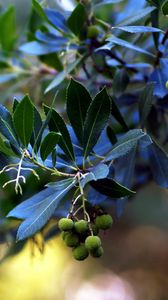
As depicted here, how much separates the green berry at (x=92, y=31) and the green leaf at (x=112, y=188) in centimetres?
29

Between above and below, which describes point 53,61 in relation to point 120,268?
above

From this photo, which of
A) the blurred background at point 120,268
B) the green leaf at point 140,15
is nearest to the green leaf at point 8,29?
the green leaf at point 140,15

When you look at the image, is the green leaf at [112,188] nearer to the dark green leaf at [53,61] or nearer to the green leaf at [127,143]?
the green leaf at [127,143]

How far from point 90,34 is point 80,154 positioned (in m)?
0.25

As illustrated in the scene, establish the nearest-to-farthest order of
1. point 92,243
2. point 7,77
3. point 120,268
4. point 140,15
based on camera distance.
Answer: point 92,243
point 140,15
point 7,77
point 120,268

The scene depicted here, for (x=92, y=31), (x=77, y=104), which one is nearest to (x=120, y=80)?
(x=92, y=31)

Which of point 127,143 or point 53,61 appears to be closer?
point 127,143

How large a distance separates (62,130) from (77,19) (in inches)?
10.1

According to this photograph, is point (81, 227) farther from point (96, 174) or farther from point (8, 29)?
point (8, 29)

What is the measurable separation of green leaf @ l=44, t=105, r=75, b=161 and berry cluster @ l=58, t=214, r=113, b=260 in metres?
0.09

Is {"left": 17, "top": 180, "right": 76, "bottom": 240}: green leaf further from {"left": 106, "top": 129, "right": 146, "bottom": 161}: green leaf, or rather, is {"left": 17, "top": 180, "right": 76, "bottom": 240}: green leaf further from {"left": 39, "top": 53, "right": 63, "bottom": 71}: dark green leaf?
{"left": 39, "top": 53, "right": 63, "bottom": 71}: dark green leaf

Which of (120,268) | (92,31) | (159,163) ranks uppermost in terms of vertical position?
(92,31)

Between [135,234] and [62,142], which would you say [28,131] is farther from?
[135,234]

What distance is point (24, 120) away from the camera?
0.61m
